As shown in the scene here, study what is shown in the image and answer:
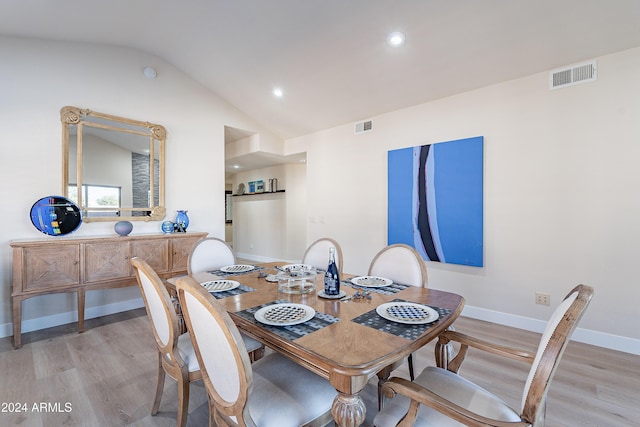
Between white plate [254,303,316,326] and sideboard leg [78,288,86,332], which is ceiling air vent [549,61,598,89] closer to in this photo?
white plate [254,303,316,326]

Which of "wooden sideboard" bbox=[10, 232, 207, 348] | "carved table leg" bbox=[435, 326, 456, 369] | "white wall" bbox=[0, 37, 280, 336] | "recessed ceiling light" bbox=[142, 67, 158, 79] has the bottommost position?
"carved table leg" bbox=[435, 326, 456, 369]

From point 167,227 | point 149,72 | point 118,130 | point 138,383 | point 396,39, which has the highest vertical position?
point 149,72

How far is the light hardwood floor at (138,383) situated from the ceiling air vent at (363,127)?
2.83 m

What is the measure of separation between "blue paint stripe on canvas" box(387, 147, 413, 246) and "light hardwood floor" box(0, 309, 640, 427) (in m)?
1.37

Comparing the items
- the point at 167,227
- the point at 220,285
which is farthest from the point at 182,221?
the point at 220,285

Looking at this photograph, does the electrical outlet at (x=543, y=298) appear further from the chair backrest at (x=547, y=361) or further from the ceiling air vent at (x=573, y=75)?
the chair backrest at (x=547, y=361)

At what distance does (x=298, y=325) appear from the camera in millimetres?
1229

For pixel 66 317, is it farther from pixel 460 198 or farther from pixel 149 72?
pixel 460 198

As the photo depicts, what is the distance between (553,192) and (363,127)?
2.37 metres

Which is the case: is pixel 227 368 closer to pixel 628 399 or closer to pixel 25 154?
pixel 628 399

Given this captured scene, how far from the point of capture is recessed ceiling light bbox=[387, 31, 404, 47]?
262 centimetres

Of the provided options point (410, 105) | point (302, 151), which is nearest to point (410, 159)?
point (410, 105)

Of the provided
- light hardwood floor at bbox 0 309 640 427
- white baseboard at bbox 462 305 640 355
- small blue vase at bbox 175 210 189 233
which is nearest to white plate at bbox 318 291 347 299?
light hardwood floor at bbox 0 309 640 427

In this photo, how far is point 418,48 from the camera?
274cm
